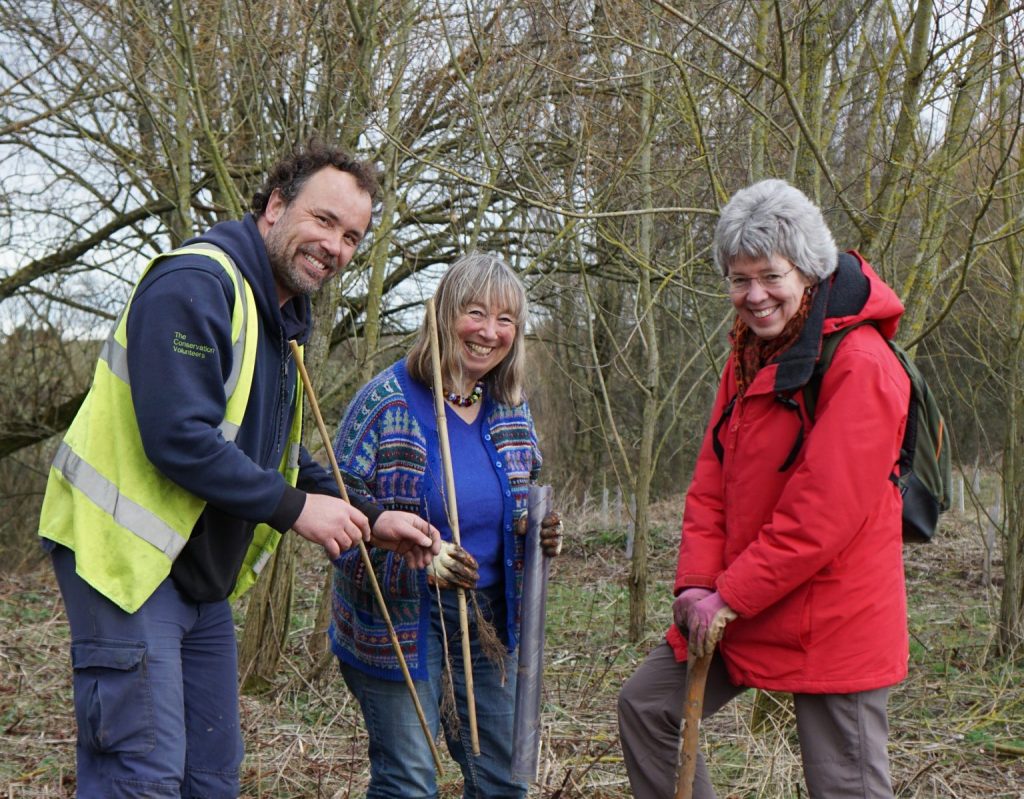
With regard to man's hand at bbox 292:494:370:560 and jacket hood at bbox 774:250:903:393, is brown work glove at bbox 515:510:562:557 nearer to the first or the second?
man's hand at bbox 292:494:370:560

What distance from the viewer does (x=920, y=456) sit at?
8.44 feet

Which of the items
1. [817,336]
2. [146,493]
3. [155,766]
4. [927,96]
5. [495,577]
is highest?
[927,96]

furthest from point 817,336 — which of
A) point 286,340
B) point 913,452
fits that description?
point 286,340

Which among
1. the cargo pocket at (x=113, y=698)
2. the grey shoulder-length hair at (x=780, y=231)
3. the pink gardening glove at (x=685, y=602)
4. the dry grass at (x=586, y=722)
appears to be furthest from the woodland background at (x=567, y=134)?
the cargo pocket at (x=113, y=698)

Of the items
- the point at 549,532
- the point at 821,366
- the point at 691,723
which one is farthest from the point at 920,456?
the point at 549,532

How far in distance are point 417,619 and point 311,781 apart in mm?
1510

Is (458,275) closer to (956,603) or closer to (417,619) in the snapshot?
(417,619)

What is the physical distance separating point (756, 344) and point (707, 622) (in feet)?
2.47

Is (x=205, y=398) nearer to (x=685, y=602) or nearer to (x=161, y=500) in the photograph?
(x=161, y=500)

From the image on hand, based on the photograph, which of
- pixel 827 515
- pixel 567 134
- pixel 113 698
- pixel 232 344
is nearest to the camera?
pixel 113 698

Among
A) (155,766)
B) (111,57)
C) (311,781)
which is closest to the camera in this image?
(155,766)

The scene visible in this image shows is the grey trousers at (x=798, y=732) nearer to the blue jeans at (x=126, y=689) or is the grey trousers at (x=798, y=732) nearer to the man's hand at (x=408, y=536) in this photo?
the man's hand at (x=408, y=536)

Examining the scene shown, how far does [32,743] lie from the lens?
4336 millimetres

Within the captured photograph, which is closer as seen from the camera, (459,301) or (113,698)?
(113,698)
